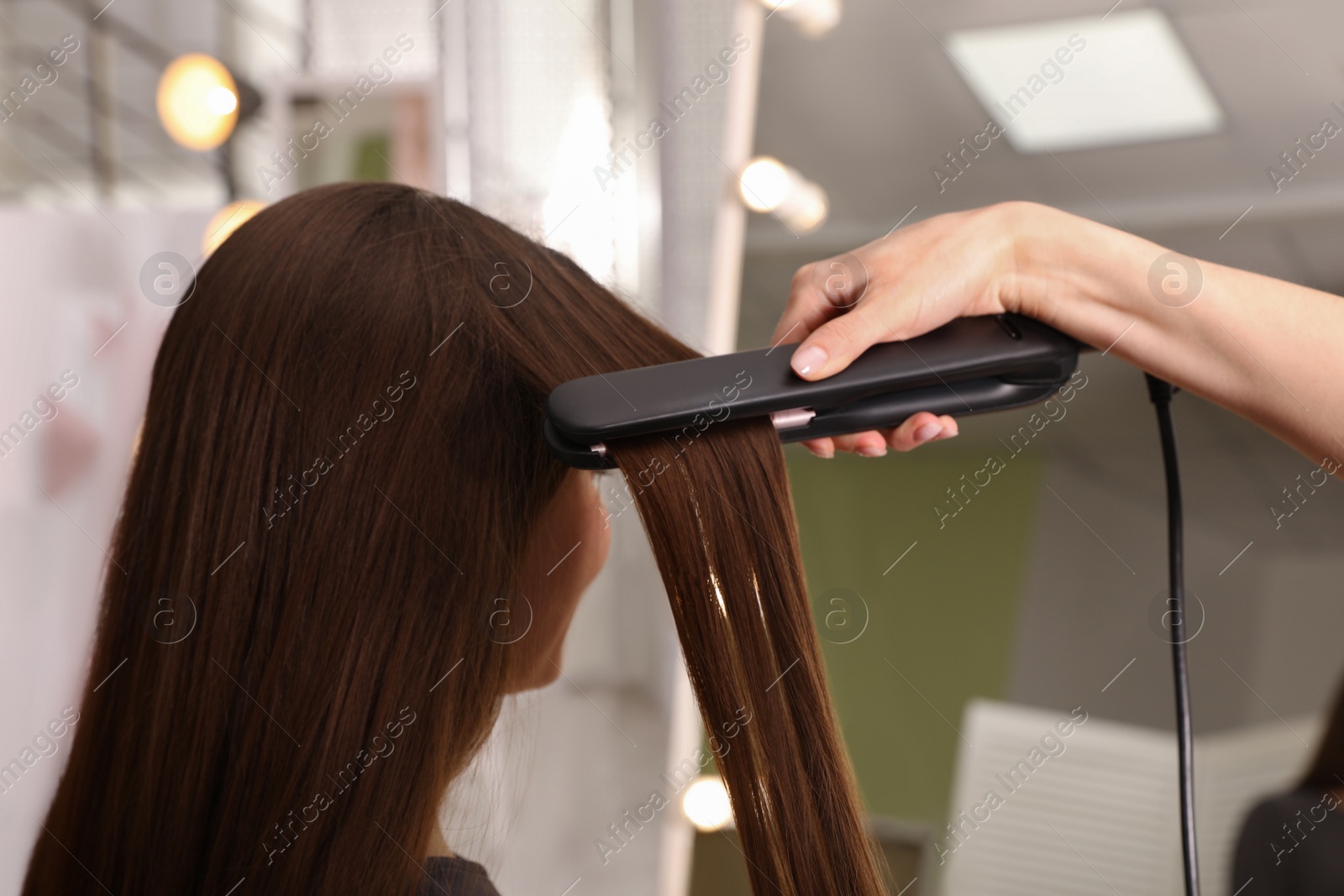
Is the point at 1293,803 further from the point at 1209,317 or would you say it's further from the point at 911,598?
the point at 1209,317

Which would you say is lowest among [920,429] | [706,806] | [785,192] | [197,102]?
[706,806]

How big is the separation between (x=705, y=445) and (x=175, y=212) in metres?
1.03

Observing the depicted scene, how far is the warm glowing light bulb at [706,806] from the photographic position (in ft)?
3.48

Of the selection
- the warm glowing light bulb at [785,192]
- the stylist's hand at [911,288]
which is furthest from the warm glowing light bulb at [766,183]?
the stylist's hand at [911,288]

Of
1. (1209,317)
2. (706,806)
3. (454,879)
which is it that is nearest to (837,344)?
(1209,317)

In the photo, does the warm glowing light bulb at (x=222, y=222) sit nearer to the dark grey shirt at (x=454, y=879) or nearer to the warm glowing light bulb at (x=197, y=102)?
the warm glowing light bulb at (x=197, y=102)

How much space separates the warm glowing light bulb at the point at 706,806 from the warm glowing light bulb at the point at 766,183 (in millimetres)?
677

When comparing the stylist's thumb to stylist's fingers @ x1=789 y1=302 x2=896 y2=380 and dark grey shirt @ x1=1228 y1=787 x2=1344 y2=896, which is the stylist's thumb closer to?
stylist's fingers @ x1=789 y1=302 x2=896 y2=380

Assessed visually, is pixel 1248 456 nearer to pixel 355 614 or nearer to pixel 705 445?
pixel 705 445

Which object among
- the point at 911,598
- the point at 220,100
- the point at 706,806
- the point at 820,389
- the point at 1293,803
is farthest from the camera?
the point at 220,100

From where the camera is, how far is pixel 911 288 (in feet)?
1.64

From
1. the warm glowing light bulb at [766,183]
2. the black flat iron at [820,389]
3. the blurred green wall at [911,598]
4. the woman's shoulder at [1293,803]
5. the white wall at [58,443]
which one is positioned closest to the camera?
the black flat iron at [820,389]

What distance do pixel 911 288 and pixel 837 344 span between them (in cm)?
7

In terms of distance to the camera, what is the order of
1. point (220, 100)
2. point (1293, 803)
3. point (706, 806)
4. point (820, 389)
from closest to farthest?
point (820, 389) → point (1293, 803) → point (706, 806) → point (220, 100)
